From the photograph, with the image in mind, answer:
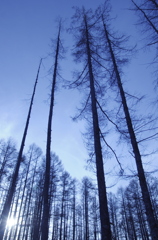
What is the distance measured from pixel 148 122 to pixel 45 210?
6327mm

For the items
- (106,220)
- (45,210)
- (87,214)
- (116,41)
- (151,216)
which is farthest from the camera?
(87,214)

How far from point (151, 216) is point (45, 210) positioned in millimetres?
4516

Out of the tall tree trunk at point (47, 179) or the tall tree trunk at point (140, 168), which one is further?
the tall tree trunk at point (47, 179)

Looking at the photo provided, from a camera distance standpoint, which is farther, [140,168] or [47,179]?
[47,179]

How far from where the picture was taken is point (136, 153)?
6633mm

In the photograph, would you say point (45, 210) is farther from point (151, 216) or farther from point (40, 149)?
point (40, 149)

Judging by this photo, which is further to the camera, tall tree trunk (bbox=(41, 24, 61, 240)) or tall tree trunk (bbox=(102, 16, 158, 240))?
tall tree trunk (bbox=(41, 24, 61, 240))

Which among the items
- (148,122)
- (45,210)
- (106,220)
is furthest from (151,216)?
(45,210)

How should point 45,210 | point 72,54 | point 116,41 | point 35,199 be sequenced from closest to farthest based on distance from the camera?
point 45,210
point 72,54
point 116,41
point 35,199

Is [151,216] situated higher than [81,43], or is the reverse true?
[81,43]

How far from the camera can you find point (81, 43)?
32.6ft

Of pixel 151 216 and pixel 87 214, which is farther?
pixel 87 214

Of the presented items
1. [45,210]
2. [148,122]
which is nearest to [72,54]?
[148,122]

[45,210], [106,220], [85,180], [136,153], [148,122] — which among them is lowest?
[106,220]
